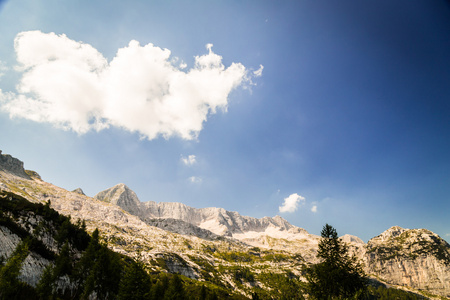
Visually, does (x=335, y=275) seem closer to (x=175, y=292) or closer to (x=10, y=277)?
(x=10, y=277)

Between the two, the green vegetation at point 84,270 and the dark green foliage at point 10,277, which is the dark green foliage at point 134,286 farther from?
the dark green foliage at point 10,277

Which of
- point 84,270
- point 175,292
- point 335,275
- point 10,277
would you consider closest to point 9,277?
point 10,277

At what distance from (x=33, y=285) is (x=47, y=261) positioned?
1370cm

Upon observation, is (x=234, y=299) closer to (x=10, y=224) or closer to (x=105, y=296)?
(x=105, y=296)

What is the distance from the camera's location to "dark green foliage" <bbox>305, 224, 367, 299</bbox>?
32.6 metres

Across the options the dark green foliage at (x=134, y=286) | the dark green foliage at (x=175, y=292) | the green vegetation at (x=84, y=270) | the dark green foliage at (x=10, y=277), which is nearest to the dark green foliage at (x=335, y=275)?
the green vegetation at (x=84, y=270)

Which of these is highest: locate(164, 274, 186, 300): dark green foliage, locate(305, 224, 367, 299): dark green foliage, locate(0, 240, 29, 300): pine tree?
locate(305, 224, 367, 299): dark green foliage

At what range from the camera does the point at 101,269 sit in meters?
Answer: 63.6

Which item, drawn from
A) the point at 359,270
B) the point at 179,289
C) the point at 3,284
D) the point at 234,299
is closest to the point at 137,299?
the point at 3,284

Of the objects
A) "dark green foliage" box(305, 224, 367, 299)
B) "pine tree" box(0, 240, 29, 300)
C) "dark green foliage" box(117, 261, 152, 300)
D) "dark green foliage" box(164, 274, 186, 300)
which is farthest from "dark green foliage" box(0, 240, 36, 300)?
"dark green foliage" box(305, 224, 367, 299)

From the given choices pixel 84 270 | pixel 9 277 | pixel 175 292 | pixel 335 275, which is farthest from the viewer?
pixel 175 292

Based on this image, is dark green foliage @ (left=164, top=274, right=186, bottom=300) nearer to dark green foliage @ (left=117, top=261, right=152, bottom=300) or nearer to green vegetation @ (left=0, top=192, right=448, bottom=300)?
green vegetation @ (left=0, top=192, right=448, bottom=300)

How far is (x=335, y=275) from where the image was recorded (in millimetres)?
33000

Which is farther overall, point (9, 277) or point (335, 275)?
point (9, 277)
